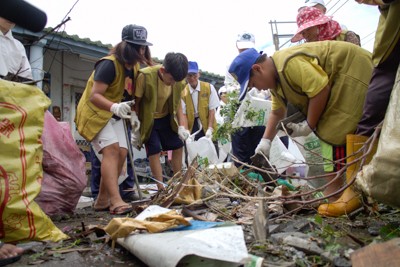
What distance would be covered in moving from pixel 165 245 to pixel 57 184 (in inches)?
63.5

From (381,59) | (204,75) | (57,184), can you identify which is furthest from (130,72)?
(204,75)

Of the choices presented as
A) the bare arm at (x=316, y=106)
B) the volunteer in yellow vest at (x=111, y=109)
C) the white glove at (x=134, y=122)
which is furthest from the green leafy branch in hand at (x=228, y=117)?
the bare arm at (x=316, y=106)

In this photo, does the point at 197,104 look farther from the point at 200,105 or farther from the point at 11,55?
the point at 11,55

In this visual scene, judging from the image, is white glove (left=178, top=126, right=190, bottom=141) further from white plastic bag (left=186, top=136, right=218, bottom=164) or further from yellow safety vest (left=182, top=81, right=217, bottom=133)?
yellow safety vest (left=182, top=81, right=217, bottom=133)

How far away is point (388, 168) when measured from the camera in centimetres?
127

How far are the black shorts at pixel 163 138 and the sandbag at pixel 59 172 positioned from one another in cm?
95

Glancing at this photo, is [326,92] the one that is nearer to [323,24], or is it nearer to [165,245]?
[323,24]

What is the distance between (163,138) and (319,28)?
6.09 feet

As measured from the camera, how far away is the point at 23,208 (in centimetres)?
167

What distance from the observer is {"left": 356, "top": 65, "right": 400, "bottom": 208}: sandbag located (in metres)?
1.26

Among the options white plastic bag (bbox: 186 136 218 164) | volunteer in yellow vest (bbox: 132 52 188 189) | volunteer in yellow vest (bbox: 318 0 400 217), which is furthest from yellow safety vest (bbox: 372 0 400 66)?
white plastic bag (bbox: 186 136 218 164)

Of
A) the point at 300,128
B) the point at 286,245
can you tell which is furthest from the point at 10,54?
the point at 286,245

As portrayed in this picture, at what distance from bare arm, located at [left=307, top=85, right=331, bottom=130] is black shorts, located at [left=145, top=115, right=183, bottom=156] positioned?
1723mm

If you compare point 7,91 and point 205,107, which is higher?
point 7,91
